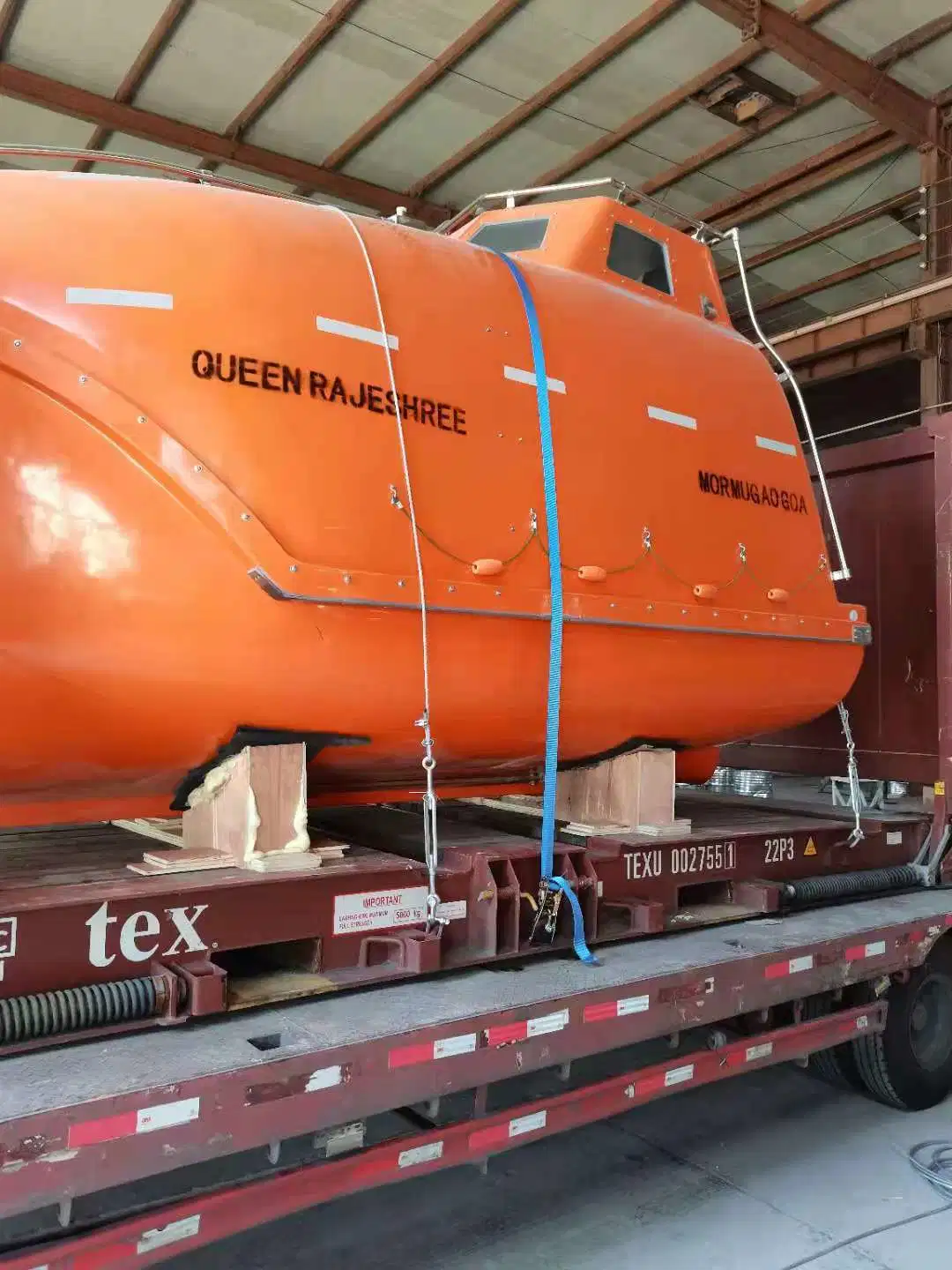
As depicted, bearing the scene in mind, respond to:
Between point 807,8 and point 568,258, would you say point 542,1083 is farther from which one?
point 807,8

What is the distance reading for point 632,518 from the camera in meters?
3.22

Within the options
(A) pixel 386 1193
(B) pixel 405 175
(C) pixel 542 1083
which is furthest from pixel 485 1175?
(B) pixel 405 175

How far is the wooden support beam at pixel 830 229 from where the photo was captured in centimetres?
995

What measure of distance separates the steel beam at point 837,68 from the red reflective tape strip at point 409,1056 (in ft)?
24.3

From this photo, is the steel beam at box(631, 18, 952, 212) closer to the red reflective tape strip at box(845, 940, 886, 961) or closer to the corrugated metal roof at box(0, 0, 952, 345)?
the corrugated metal roof at box(0, 0, 952, 345)

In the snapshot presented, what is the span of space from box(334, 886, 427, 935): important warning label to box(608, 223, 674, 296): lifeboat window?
2266 mm

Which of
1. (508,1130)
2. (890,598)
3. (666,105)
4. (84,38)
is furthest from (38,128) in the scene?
(508,1130)

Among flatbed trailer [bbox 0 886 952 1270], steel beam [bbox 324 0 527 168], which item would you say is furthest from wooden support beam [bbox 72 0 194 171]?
flatbed trailer [bbox 0 886 952 1270]

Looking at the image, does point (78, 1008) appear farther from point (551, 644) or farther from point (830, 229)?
point (830, 229)

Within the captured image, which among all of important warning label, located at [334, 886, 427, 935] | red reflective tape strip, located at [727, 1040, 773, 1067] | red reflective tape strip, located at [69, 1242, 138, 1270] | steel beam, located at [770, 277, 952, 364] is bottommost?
red reflective tape strip, located at [727, 1040, 773, 1067]

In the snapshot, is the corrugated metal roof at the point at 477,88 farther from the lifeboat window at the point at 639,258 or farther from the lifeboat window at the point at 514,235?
the lifeboat window at the point at 639,258

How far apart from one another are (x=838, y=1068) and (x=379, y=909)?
2.55m

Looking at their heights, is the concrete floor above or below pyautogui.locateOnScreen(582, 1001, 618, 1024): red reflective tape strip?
below

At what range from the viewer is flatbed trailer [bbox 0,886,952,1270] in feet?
6.23
